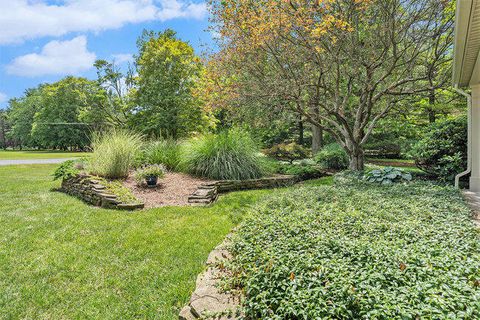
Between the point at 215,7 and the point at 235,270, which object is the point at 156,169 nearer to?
the point at 215,7

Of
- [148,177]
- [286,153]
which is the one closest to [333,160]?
[286,153]

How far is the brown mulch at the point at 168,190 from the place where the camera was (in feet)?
18.5

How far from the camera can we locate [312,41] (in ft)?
19.7

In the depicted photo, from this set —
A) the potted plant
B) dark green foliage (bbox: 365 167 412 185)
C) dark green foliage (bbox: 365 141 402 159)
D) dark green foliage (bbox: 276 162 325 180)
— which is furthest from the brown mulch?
dark green foliage (bbox: 365 141 402 159)

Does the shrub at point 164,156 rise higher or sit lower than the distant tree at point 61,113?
lower

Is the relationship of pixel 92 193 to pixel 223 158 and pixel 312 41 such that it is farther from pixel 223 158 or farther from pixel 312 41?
pixel 312 41

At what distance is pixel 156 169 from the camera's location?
6.67 metres

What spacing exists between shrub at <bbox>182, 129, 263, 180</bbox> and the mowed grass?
231 centimetres

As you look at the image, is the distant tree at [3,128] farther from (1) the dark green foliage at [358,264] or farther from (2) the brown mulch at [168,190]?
(1) the dark green foliage at [358,264]

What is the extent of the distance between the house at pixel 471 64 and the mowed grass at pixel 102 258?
3.65 meters

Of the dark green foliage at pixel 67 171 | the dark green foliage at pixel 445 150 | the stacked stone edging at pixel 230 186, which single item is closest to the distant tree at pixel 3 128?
the dark green foliage at pixel 67 171

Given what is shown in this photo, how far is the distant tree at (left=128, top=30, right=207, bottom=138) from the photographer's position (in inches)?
407

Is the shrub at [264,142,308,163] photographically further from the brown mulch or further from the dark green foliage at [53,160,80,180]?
the dark green foliage at [53,160,80,180]

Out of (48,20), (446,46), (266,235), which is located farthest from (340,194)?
(48,20)
